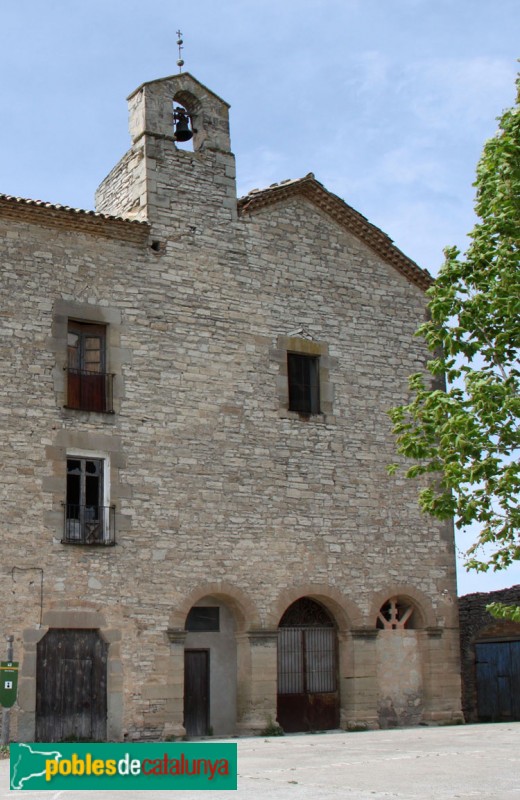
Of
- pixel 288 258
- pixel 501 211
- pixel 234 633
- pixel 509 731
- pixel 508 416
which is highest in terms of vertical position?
pixel 288 258

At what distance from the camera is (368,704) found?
1961cm

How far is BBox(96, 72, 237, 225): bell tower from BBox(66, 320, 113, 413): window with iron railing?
2325mm

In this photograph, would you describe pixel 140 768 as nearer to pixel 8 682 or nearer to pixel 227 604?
pixel 8 682

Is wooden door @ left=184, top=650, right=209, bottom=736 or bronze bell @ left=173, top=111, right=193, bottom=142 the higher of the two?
bronze bell @ left=173, top=111, right=193, bottom=142

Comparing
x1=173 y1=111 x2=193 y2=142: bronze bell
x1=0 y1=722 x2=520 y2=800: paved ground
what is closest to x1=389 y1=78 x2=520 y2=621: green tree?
x1=0 y1=722 x2=520 y2=800: paved ground

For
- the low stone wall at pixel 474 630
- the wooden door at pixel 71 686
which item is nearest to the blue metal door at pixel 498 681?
the low stone wall at pixel 474 630

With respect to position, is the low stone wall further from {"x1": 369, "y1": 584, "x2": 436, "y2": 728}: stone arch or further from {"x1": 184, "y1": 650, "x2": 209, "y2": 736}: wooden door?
{"x1": 184, "y1": 650, "x2": 209, "y2": 736}: wooden door

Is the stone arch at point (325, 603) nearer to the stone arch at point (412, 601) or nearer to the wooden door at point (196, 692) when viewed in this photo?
the stone arch at point (412, 601)

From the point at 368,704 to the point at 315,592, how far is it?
7.08 ft

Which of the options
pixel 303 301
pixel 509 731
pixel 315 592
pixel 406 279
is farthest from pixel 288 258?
pixel 509 731

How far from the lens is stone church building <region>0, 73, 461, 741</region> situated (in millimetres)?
17266

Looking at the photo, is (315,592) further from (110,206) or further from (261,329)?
(110,206)

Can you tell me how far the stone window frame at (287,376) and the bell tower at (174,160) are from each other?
2.45 m

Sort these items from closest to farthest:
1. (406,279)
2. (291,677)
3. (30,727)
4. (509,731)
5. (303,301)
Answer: (30,727) < (509,731) < (291,677) < (303,301) < (406,279)
